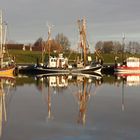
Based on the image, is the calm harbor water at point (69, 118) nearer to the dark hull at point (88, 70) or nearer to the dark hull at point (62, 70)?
the dark hull at point (62, 70)

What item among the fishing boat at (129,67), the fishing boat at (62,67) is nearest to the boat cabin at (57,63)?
the fishing boat at (62,67)

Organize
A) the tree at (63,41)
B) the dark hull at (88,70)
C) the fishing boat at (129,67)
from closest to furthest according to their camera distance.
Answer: the dark hull at (88,70) → the fishing boat at (129,67) → the tree at (63,41)

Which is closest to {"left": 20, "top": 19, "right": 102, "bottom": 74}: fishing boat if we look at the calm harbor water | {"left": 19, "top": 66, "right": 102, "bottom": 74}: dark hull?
{"left": 19, "top": 66, "right": 102, "bottom": 74}: dark hull

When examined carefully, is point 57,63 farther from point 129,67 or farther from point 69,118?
point 69,118

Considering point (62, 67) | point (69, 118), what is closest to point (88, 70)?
point (62, 67)

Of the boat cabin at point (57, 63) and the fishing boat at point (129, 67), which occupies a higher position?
the boat cabin at point (57, 63)

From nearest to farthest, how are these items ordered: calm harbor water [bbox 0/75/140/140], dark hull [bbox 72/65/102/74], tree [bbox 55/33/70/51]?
calm harbor water [bbox 0/75/140/140] → dark hull [bbox 72/65/102/74] → tree [bbox 55/33/70/51]

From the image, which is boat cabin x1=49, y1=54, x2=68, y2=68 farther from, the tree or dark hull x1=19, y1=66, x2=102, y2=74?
the tree

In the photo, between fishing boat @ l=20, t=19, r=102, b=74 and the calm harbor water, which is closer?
the calm harbor water

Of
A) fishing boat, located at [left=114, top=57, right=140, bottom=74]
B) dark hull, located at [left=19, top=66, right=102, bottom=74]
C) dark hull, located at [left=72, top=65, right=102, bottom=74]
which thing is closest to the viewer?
dark hull, located at [left=19, top=66, right=102, bottom=74]

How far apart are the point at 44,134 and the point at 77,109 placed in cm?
856

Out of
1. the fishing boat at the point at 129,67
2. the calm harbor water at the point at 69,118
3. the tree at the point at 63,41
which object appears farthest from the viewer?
the tree at the point at 63,41

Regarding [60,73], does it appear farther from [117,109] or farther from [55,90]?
[117,109]

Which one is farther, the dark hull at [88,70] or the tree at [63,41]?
the tree at [63,41]
